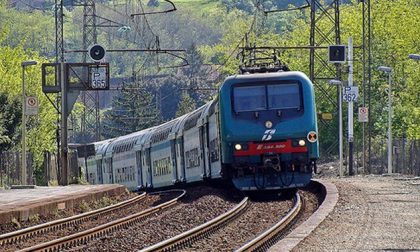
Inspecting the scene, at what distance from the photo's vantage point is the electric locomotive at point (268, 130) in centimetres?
2811

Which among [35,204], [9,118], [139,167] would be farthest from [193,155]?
[9,118]

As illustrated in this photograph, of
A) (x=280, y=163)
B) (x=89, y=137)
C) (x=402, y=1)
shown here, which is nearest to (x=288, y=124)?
(x=280, y=163)

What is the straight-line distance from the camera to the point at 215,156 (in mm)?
30734

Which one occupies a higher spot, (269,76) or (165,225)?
(269,76)

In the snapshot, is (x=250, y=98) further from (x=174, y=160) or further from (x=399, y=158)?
(x=399, y=158)

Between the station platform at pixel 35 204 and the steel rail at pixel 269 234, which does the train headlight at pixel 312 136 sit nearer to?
the steel rail at pixel 269 234

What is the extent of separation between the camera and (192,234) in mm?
18703

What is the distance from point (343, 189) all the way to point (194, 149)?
695cm

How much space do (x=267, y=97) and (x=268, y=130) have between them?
87 centimetres

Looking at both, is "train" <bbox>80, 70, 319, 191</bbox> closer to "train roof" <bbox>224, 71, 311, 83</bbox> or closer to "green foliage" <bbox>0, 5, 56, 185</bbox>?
"train roof" <bbox>224, 71, 311, 83</bbox>

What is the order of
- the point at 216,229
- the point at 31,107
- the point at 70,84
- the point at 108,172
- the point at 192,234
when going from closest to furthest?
the point at 192,234 → the point at 216,229 → the point at 31,107 → the point at 70,84 → the point at 108,172

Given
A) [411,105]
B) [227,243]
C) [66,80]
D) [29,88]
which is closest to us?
[227,243]

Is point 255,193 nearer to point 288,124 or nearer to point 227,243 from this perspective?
point 288,124

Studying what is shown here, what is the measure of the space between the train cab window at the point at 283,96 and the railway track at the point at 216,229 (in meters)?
5.41
